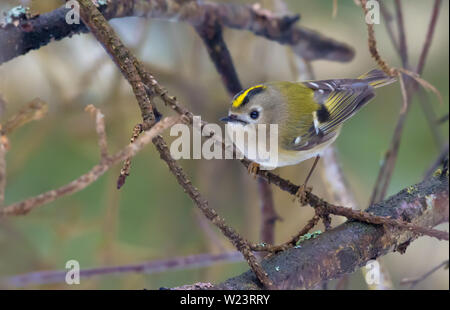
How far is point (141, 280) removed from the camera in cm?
194

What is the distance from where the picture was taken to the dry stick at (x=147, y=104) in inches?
27.9

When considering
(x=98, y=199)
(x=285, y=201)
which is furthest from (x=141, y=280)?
(x=285, y=201)

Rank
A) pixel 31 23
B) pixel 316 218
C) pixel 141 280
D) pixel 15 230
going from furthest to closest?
pixel 141 280 < pixel 15 230 < pixel 31 23 < pixel 316 218

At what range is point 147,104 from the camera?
74cm

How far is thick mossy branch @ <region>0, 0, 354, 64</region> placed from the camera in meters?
0.99

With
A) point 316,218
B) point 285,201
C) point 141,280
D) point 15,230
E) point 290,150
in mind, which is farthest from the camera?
point 285,201

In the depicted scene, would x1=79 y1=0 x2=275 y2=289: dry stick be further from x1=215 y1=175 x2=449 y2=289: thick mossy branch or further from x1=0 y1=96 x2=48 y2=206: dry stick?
x1=0 y1=96 x2=48 y2=206: dry stick

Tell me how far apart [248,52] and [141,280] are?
3.35 feet

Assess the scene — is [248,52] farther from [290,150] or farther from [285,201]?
[290,150]

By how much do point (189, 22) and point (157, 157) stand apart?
2.61ft

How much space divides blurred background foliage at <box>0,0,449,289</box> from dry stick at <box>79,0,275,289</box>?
101 cm

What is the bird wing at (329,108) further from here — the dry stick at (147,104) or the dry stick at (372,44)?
the dry stick at (147,104)

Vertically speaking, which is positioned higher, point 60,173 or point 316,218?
point 60,173
